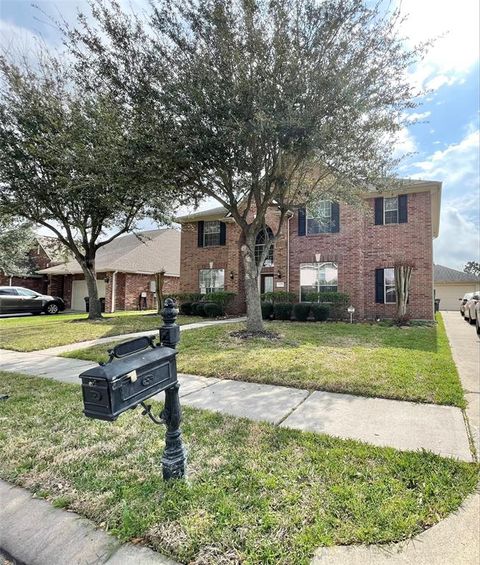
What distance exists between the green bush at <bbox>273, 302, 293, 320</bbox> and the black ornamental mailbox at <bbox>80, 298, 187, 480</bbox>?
1225 centimetres

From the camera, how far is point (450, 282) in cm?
3133

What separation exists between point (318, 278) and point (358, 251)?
2067 mm

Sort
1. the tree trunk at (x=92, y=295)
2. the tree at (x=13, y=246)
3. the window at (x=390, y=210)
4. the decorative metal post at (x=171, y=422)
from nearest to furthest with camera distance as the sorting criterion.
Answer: the decorative metal post at (x=171, y=422) < the window at (x=390, y=210) < the tree trunk at (x=92, y=295) < the tree at (x=13, y=246)

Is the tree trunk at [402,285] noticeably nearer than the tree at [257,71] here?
No

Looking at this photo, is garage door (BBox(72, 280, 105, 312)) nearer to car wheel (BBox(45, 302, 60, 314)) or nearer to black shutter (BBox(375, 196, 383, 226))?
car wheel (BBox(45, 302, 60, 314))

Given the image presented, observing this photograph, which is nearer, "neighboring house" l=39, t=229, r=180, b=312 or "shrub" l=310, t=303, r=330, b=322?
"shrub" l=310, t=303, r=330, b=322

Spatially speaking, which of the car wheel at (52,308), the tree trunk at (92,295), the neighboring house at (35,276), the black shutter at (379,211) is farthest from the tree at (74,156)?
the neighboring house at (35,276)

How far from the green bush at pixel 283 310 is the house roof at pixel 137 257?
10059 millimetres

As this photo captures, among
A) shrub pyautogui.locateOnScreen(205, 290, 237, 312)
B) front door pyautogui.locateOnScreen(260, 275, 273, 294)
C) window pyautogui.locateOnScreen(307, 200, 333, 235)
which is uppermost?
window pyautogui.locateOnScreen(307, 200, 333, 235)

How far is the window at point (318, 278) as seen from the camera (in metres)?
15.0

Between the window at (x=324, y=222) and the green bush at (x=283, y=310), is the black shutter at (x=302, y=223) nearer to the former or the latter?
the window at (x=324, y=222)

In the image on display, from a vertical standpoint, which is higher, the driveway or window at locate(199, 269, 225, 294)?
window at locate(199, 269, 225, 294)

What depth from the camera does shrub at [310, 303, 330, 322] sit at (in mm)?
13945

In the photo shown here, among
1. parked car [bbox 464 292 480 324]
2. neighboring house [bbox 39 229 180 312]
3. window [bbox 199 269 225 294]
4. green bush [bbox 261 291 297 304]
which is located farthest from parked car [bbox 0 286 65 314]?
parked car [bbox 464 292 480 324]
